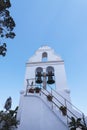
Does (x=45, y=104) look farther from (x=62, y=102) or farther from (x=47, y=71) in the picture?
(x=47, y=71)

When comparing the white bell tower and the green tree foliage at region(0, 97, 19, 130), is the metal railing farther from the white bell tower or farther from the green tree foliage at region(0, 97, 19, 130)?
the green tree foliage at region(0, 97, 19, 130)

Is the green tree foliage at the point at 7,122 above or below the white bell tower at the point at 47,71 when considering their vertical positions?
below

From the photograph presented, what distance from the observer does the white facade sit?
6.80 meters

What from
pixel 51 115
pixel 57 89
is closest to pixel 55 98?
pixel 57 89

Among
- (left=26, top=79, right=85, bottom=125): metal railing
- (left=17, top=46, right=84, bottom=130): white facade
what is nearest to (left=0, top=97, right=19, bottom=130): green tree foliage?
(left=17, top=46, right=84, bottom=130): white facade

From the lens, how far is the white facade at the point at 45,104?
22.3 feet

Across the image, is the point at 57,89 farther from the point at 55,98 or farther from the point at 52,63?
the point at 52,63

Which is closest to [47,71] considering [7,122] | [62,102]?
[62,102]

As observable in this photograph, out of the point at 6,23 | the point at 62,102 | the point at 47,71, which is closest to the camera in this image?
the point at 6,23

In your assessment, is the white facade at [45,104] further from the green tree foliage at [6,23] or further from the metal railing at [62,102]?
the green tree foliage at [6,23]

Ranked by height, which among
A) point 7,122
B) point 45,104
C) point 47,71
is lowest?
point 7,122

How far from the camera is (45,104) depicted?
7484mm

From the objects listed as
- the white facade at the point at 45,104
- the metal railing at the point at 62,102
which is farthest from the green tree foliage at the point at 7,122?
the metal railing at the point at 62,102

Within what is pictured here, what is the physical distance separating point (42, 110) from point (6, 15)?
18.2 feet
